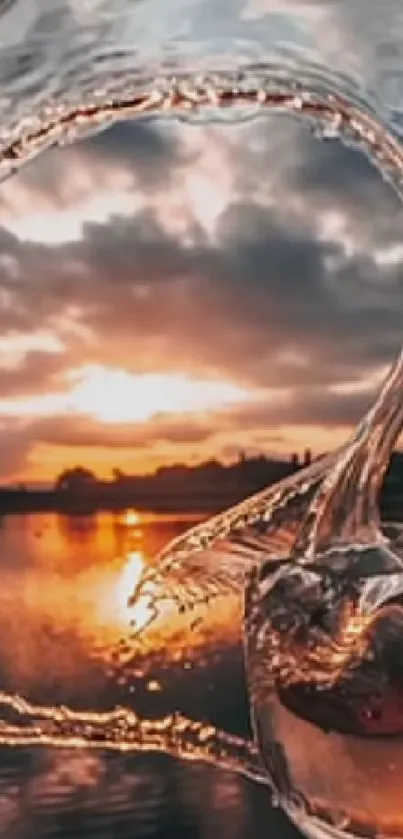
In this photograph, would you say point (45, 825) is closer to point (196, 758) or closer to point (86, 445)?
point (196, 758)

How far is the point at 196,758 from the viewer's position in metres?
1.68

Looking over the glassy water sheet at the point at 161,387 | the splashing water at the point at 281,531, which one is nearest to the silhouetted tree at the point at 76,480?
the glassy water sheet at the point at 161,387

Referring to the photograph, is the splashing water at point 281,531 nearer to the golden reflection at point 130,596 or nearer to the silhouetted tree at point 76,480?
the golden reflection at point 130,596

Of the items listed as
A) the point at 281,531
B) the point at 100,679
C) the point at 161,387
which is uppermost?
the point at 161,387

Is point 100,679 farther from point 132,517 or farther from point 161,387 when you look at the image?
point 161,387

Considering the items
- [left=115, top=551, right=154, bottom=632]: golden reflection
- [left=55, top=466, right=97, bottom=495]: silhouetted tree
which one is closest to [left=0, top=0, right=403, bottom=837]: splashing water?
[left=115, top=551, right=154, bottom=632]: golden reflection

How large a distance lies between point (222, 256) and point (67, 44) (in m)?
0.27

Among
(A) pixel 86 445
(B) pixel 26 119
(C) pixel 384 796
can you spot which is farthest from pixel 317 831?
(B) pixel 26 119

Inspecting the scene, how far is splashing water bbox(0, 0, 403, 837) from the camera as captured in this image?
4.63ft

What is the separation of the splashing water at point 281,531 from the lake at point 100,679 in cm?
2

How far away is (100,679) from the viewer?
65.6 inches

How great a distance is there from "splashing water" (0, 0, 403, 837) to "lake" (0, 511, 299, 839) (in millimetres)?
17

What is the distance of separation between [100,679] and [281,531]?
23 cm

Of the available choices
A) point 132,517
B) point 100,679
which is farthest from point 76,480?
point 100,679
